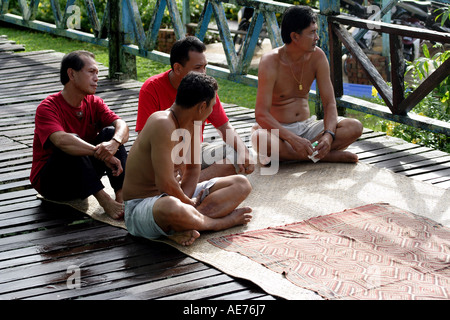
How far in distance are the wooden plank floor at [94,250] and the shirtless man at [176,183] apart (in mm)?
169

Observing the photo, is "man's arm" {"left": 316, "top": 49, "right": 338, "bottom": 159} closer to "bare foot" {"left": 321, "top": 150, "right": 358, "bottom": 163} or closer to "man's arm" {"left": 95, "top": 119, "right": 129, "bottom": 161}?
"bare foot" {"left": 321, "top": 150, "right": 358, "bottom": 163}

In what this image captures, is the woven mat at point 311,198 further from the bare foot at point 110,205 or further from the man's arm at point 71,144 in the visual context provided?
the man's arm at point 71,144

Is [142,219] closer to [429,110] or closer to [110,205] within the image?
[110,205]

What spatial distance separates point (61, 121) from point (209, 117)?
103cm

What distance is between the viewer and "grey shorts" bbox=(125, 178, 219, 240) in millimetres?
4250

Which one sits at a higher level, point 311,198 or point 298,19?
point 298,19

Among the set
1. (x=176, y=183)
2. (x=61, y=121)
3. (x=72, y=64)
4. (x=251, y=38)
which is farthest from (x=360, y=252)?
(x=251, y=38)

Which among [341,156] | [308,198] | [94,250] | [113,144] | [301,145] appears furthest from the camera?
[341,156]

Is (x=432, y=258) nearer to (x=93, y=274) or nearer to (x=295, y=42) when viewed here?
(x=93, y=274)

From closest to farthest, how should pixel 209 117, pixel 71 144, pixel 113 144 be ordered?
pixel 71 144
pixel 113 144
pixel 209 117

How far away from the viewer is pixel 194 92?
4.22 meters

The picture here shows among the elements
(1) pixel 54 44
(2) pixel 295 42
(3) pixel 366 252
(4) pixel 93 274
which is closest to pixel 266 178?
(2) pixel 295 42

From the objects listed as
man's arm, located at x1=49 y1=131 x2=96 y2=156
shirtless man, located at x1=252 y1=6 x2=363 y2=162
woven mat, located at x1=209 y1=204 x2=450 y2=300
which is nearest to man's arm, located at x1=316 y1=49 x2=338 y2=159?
shirtless man, located at x1=252 y1=6 x2=363 y2=162
